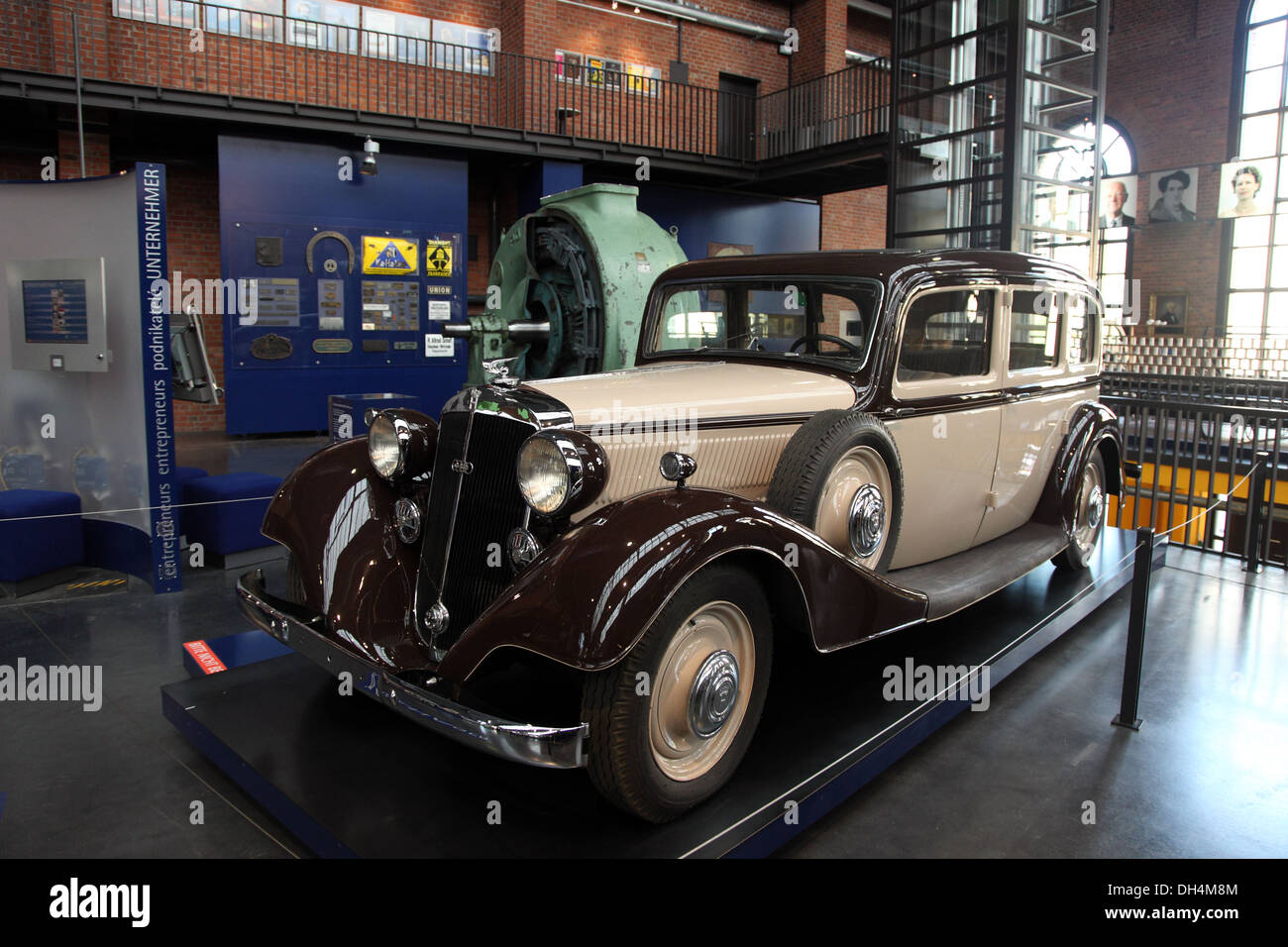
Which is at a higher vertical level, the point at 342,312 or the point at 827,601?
the point at 342,312

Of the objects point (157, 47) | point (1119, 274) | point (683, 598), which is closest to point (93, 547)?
point (683, 598)

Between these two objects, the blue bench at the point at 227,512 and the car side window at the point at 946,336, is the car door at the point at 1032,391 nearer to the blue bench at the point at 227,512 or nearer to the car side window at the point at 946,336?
→ the car side window at the point at 946,336

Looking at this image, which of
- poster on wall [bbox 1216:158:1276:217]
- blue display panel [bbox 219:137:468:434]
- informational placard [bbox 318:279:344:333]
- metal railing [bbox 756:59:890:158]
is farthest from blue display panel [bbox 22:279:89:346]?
poster on wall [bbox 1216:158:1276:217]


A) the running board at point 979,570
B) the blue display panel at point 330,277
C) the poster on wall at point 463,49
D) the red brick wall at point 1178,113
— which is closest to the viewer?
the running board at point 979,570

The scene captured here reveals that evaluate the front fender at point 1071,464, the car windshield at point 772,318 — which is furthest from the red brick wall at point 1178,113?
the car windshield at point 772,318

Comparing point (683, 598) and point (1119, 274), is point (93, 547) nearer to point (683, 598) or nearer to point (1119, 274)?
point (683, 598)

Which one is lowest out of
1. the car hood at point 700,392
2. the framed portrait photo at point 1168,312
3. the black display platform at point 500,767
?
the black display platform at point 500,767

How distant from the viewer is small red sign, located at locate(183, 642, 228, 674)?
3260mm

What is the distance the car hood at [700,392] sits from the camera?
277 centimetres

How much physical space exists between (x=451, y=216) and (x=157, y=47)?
385 cm

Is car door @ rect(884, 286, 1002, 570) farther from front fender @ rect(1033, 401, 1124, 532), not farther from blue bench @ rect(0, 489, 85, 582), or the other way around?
blue bench @ rect(0, 489, 85, 582)

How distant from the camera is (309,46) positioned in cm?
1168

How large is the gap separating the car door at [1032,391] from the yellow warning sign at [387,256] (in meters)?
8.39
